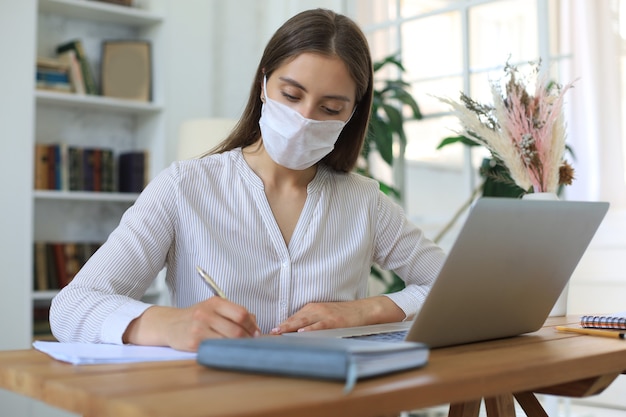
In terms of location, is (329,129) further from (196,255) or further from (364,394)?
(364,394)

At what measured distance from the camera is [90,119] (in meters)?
3.85

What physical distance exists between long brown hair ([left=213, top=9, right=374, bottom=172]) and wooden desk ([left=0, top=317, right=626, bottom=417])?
0.68 meters

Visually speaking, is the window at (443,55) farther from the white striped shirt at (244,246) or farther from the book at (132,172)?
the white striped shirt at (244,246)

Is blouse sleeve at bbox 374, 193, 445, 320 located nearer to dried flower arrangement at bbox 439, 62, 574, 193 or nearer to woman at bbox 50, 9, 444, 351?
woman at bbox 50, 9, 444, 351

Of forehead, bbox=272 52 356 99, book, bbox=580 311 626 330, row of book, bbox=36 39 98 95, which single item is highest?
row of book, bbox=36 39 98 95

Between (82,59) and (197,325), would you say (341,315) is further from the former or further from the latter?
(82,59)

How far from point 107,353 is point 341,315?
0.47 m

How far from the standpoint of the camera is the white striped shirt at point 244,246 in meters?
1.39

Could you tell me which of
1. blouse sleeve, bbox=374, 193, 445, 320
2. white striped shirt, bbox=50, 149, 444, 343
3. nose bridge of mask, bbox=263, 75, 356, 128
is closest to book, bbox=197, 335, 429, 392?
white striped shirt, bbox=50, 149, 444, 343

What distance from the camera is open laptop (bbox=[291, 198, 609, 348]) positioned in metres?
0.97

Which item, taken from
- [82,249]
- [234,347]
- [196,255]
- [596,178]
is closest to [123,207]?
[82,249]

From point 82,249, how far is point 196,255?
7.63ft

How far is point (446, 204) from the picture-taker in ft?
15.3

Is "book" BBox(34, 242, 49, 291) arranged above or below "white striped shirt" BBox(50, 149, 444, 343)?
below
